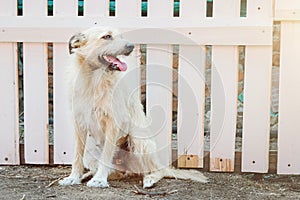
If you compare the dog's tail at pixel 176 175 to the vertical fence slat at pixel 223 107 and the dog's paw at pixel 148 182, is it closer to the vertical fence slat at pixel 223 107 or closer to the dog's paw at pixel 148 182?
the dog's paw at pixel 148 182

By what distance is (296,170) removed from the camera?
388cm

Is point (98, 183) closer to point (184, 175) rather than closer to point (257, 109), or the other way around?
point (184, 175)

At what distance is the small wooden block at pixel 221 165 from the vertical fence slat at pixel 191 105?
0.10 meters

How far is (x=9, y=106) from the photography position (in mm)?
4004

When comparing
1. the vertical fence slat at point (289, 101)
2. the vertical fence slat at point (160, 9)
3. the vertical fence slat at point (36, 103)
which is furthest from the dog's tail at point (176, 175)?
the vertical fence slat at point (160, 9)

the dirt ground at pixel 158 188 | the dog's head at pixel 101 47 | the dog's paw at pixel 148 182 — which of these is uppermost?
the dog's head at pixel 101 47

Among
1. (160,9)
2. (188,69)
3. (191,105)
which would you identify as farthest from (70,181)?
(160,9)

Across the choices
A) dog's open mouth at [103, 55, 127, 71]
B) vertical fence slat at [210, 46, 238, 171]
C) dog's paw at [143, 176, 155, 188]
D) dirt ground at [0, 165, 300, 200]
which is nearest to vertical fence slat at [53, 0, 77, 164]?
dirt ground at [0, 165, 300, 200]

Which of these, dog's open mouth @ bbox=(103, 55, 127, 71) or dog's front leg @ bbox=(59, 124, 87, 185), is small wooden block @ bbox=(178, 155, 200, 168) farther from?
dog's open mouth @ bbox=(103, 55, 127, 71)

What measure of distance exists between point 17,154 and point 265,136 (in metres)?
2.00

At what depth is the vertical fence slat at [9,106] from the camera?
3.95m

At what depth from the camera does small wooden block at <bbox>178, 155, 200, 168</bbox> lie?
396 cm

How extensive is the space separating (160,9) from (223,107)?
0.90 m

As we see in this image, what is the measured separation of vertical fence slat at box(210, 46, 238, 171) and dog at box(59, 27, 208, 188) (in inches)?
13.3
